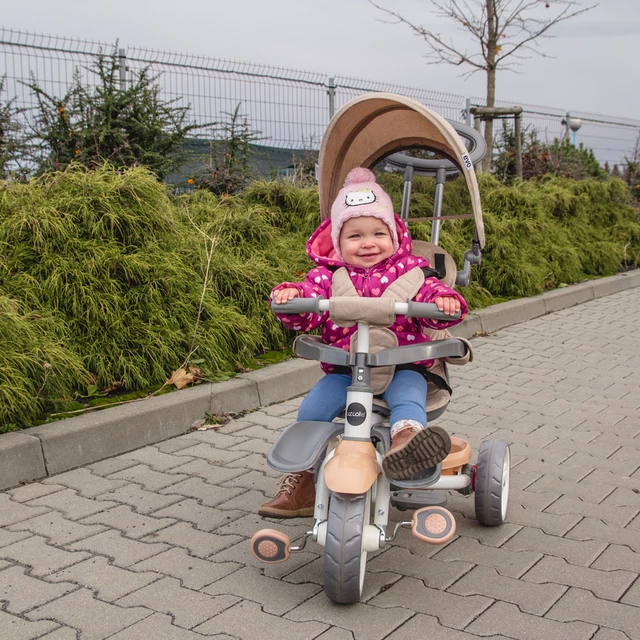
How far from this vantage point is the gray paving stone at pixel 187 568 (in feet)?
10.3

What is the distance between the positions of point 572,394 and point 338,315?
11.3 feet

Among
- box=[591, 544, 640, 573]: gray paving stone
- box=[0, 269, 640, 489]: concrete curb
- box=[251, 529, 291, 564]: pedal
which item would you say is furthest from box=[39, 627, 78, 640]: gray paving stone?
box=[591, 544, 640, 573]: gray paving stone

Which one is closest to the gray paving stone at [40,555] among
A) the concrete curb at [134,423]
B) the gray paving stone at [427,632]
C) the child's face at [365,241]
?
the concrete curb at [134,423]

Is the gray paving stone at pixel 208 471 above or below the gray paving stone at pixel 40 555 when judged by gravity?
below

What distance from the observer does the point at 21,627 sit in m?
2.78

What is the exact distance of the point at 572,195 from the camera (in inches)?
473

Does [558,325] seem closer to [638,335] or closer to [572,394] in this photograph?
[638,335]

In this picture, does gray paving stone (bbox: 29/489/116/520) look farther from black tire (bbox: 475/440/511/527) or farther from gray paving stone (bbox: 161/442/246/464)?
black tire (bbox: 475/440/511/527)

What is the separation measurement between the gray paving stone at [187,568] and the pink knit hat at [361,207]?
54.4 inches

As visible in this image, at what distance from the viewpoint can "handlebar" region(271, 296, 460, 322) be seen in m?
3.05

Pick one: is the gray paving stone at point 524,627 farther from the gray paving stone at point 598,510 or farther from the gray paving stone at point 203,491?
the gray paving stone at point 203,491

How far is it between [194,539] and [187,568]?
0.95ft

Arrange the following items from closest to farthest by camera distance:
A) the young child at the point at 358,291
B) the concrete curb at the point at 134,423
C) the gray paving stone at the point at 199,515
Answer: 1. the young child at the point at 358,291
2. the gray paving stone at the point at 199,515
3. the concrete curb at the point at 134,423

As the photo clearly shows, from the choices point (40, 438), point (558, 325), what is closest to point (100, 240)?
point (40, 438)
